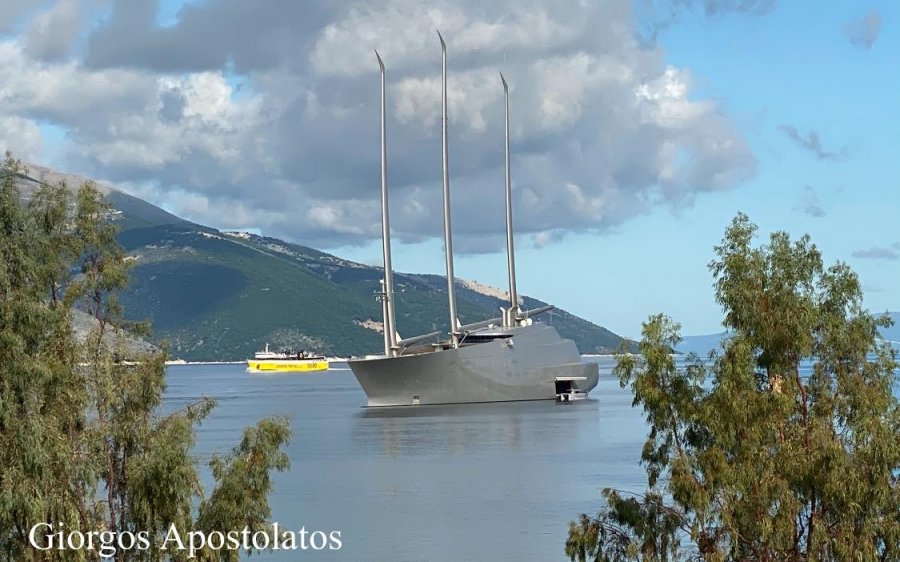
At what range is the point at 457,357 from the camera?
3425 inches

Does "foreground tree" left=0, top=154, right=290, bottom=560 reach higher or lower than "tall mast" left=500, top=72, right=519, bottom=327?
lower

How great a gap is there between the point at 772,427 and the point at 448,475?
3170 centimetres

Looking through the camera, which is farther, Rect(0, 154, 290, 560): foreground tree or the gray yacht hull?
the gray yacht hull

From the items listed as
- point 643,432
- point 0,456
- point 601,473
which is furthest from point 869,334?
point 643,432

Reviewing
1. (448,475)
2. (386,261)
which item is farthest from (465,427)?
(448,475)

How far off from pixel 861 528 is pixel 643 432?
54544 millimetres

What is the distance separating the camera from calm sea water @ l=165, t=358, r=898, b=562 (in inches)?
1435

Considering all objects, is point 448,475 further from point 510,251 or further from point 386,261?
point 510,251

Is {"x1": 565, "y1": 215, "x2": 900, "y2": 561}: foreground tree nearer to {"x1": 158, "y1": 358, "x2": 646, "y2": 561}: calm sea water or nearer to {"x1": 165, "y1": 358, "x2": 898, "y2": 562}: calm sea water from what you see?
{"x1": 165, "y1": 358, "x2": 898, "y2": 562}: calm sea water

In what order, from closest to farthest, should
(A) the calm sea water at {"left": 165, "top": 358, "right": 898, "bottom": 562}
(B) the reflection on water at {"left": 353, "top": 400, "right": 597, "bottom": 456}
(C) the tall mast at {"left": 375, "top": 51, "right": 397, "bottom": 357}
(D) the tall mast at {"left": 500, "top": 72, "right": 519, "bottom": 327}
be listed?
(A) the calm sea water at {"left": 165, "top": 358, "right": 898, "bottom": 562} → (B) the reflection on water at {"left": 353, "top": 400, "right": 597, "bottom": 456} → (C) the tall mast at {"left": 375, "top": 51, "right": 397, "bottom": 357} → (D) the tall mast at {"left": 500, "top": 72, "right": 519, "bottom": 327}

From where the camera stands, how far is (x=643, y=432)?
7394 cm

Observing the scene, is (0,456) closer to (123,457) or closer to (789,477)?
(123,457)

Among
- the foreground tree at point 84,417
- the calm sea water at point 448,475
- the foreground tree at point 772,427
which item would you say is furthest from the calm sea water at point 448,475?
the foreground tree at point 772,427

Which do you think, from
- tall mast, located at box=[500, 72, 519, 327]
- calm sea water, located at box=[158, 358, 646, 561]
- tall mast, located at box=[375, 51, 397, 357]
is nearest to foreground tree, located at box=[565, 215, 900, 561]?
calm sea water, located at box=[158, 358, 646, 561]
